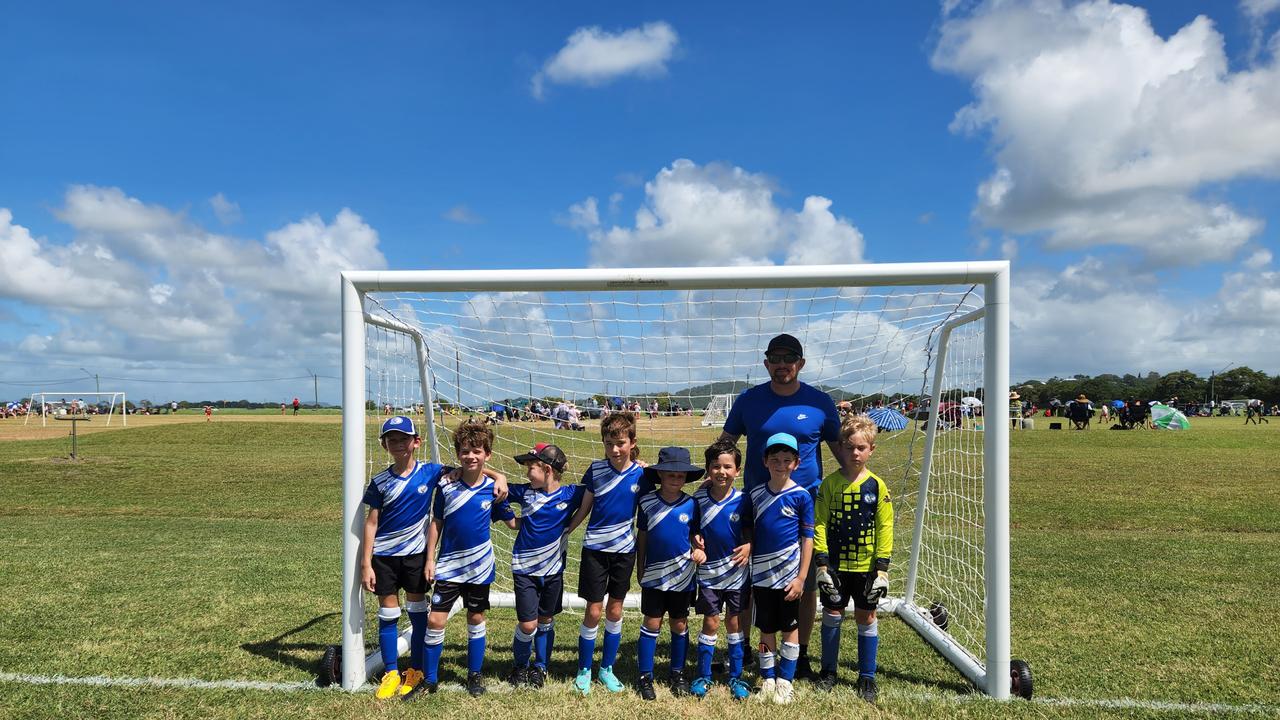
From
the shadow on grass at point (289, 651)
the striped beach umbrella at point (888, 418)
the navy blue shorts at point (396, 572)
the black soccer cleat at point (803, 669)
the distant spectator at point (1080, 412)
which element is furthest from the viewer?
the distant spectator at point (1080, 412)

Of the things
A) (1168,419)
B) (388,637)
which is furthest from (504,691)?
(1168,419)

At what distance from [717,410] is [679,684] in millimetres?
2528

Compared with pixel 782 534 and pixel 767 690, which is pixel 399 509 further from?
pixel 767 690

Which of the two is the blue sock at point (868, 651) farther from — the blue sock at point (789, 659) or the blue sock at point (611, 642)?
the blue sock at point (611, 642)

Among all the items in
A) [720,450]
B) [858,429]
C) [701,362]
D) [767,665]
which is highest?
[701,362]

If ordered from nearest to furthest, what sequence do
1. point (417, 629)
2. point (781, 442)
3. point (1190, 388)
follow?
point (781, 442) → point (417, 629) → point (1190, 388)

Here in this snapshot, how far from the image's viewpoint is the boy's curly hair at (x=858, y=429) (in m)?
4.26

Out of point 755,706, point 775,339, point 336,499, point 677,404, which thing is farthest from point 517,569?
point 336,499

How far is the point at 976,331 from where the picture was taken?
204 inches

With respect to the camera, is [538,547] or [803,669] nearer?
[538,547]

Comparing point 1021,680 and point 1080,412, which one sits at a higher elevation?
point 1080,412

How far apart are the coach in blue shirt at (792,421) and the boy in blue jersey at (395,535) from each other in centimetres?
186

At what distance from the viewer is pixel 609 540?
169 inches

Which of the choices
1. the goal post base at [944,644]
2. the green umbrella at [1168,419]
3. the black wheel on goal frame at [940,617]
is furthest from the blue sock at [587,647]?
the green umbrella at [1168,419]
